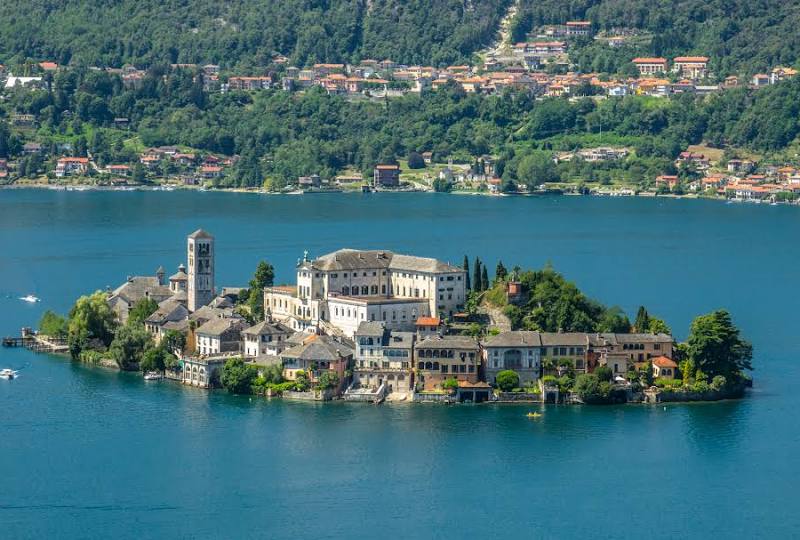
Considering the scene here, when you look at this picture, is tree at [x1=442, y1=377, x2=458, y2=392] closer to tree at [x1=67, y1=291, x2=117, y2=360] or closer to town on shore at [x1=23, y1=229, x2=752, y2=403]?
town on shore at [x1=23, y1=229, x2=752, y2=403]

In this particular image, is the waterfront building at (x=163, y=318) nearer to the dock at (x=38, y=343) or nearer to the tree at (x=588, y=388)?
the dock at (x=38, y=343)

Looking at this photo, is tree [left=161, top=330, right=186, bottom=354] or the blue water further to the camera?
tree [left=161, top=330, right=186, bottom=354]

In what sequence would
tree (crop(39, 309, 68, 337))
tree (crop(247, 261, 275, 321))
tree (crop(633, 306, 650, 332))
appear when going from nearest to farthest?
tree (crop(633, 306, 650, 332)), tree (crop(247, 261, 275, 321)), tree (crop(39, 309, 68, 337))

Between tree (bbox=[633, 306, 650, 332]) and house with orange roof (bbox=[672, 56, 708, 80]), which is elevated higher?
house with orange roof (bbox=[672, 56, 708, 80])

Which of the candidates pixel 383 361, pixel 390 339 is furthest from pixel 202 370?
pixel 390 339

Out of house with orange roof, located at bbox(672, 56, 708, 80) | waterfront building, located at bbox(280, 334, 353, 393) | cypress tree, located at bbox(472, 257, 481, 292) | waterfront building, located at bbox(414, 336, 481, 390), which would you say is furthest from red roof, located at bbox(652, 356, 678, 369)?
house with orange roof, located at bbox(672, 56, 708, 80)

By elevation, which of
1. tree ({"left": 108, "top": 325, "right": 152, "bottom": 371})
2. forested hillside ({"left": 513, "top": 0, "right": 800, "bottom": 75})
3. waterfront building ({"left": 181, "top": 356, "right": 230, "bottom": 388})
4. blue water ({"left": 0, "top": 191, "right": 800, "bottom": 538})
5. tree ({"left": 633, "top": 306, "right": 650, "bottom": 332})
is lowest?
blue water ({"left": 0, "top": 191, "right": 800, "bottom": 538})
